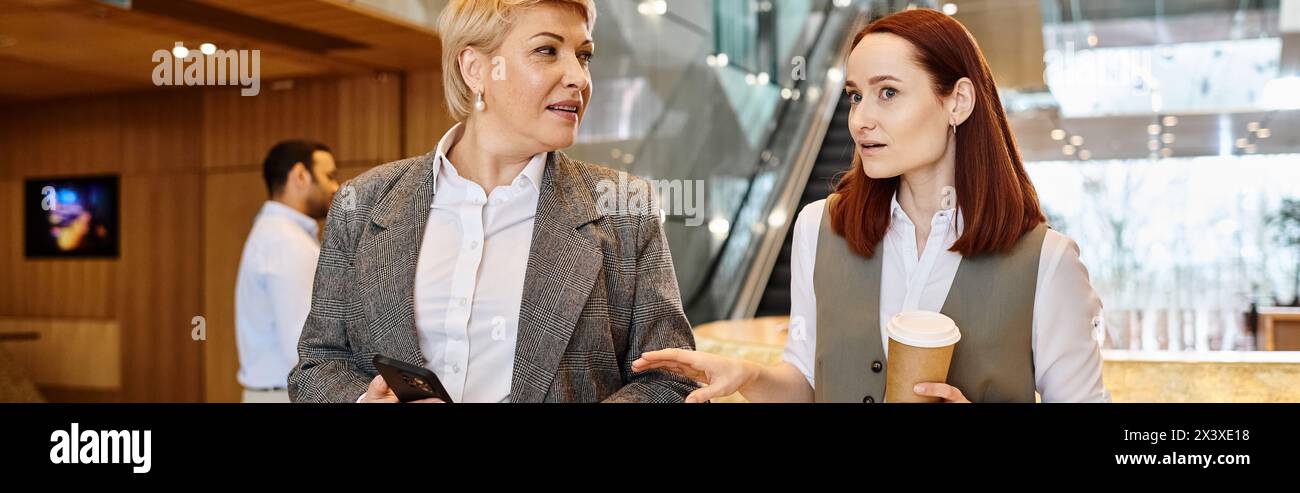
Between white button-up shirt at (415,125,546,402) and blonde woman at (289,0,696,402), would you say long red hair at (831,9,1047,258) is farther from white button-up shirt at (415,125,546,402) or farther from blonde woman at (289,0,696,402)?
white button-up shirt at (415,125,546,402)

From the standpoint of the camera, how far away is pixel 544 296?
1417mm

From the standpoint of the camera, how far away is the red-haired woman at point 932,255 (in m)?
1.35

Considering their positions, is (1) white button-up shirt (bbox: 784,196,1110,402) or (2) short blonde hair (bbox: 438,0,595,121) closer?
(1) white button-up shirt (bbox: 784,196,1110,402)

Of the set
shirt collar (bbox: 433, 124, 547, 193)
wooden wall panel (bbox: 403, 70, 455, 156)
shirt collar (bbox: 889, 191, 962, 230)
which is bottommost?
shirt collar (bbox: 889, 191, 962, 230)

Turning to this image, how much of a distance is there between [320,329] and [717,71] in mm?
3493

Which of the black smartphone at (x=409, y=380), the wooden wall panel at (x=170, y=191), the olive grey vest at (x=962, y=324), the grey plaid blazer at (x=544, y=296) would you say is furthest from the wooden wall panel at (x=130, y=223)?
the olive grey vest at (x=962, y=324)

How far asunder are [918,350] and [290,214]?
2446 mm

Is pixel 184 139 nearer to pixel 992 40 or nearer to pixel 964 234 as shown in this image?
pixel 992 40

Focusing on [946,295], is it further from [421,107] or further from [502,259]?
[421,107]

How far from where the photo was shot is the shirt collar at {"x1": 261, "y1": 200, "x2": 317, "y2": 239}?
3115 millimetres

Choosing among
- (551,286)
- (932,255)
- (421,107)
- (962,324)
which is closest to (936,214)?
(932,255)

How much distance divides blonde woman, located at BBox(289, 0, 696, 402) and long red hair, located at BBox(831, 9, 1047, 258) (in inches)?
12.0

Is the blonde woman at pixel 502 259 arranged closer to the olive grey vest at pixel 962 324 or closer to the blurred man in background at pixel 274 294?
the olive grey vest at pixel 962 324

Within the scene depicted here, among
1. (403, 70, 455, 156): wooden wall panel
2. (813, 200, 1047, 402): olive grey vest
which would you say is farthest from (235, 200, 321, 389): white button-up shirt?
(403, 70, 455, 156): wooden wall panel
